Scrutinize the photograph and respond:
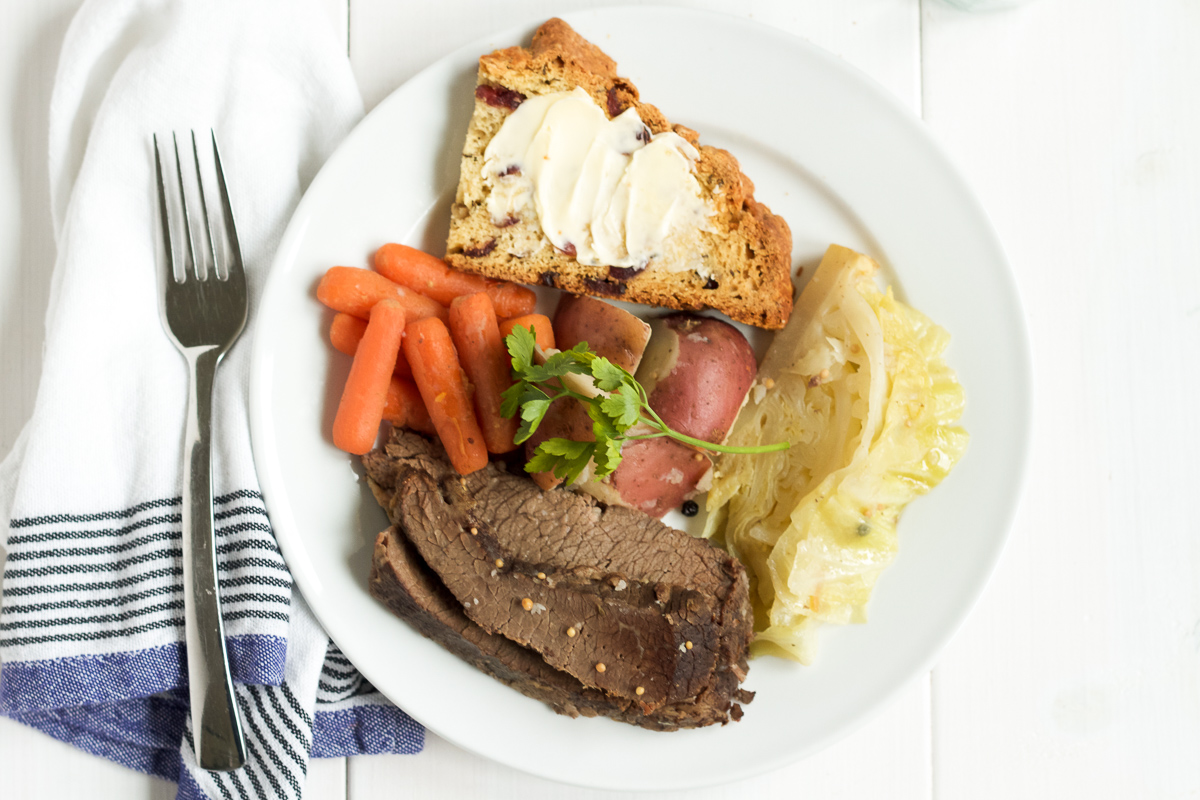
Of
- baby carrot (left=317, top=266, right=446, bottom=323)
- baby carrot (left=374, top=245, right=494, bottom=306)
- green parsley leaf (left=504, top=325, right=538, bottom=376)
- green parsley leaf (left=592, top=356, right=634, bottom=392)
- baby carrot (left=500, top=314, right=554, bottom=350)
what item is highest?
baby carrot (left=374, top=245, right=494, bottom=306)

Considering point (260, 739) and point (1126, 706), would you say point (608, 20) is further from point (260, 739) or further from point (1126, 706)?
point (1126, 706)

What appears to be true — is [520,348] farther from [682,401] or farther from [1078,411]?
[1078,411]

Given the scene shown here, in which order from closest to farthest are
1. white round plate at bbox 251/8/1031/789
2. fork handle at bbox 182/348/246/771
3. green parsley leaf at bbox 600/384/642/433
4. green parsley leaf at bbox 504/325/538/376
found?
green parsley leaf at bbox 600/384/642/433 < green parsley leaf at bbox 504/325/538/376 < fork handle at bbox 182/348/246/771 < white round plate at bbox 251/8/1031/789

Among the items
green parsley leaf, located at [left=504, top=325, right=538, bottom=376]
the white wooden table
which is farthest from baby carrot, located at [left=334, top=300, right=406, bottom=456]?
the white wooden table

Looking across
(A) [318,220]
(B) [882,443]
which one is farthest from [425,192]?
(B) [882,443]

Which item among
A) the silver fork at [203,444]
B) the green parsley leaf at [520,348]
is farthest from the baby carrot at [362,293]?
the green parsley leaf at [520,348]

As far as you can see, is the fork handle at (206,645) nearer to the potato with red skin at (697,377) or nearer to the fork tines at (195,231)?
the fork tines at (195,231)

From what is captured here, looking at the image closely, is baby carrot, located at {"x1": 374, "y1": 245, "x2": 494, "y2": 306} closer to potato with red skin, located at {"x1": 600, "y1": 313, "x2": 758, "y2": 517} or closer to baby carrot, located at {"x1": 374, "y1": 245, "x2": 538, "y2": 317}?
baby carrot, located at {"x1": 374, "y1": 245, "x2": 538, "y2": 317}
